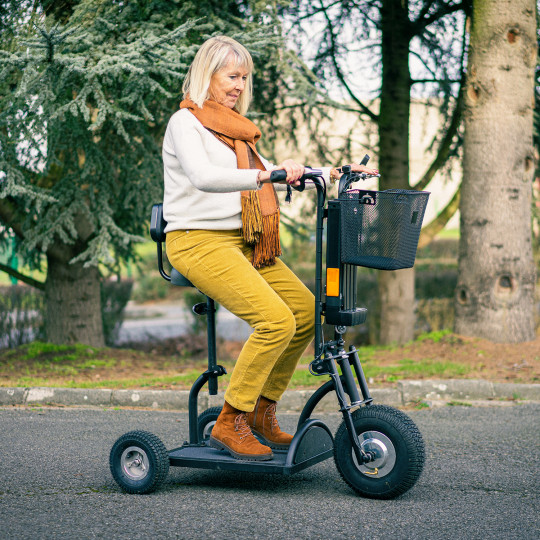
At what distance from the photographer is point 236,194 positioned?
375 centimetres

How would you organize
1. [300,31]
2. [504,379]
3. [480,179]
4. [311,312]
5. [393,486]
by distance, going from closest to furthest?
1. [393,486]
2. [311,312]
3. [504,379]
4. [480,179]
5. [300,31]

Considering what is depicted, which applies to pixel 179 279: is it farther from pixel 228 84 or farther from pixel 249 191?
pixel 228 84

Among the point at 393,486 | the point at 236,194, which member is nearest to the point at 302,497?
the point at 393,486

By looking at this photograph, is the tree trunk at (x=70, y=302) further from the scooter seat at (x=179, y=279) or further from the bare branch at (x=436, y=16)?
the scooter seat at (x=179, y=279)

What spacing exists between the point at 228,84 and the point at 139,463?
192 centimetres

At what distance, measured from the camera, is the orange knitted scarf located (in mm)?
3719

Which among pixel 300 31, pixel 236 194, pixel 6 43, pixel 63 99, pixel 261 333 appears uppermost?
pixel 300 31

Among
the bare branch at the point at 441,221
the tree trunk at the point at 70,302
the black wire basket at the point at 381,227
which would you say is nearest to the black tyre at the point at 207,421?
the black wire basket at the point at 381,227

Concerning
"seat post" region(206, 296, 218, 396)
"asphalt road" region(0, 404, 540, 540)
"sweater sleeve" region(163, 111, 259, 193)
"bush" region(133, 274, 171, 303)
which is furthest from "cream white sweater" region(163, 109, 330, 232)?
"bush" region(133, 274, 171, 303)

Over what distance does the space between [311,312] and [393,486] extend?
3.00ft

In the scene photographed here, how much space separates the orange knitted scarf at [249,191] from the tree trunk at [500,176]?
452cm

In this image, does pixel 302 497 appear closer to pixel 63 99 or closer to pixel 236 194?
pixel 236 194

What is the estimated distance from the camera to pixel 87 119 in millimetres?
6293

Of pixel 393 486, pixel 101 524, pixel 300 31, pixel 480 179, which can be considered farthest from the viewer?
pixel 300 31
